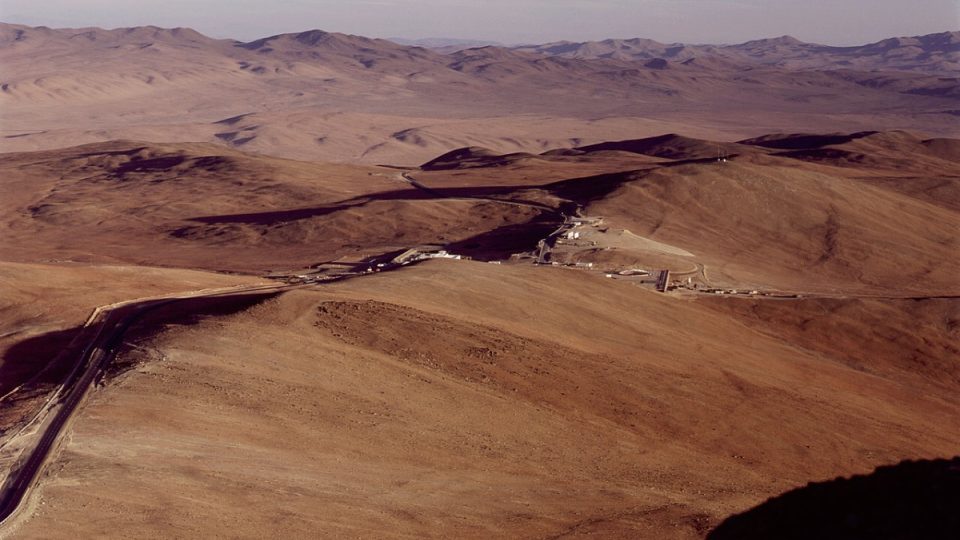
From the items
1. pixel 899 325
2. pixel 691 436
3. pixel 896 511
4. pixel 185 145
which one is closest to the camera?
pixel 896 511

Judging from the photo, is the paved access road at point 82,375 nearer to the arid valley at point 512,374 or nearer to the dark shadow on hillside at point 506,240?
the arid valley at point 512,374

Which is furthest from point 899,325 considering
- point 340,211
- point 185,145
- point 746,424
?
point 185,145

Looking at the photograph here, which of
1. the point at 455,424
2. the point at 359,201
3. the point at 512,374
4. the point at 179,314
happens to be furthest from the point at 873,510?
the point at 359,201

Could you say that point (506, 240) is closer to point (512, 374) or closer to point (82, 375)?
point (512, 374)

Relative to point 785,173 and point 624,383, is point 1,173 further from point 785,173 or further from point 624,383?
point 624,383

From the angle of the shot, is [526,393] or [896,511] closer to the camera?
[896,511]

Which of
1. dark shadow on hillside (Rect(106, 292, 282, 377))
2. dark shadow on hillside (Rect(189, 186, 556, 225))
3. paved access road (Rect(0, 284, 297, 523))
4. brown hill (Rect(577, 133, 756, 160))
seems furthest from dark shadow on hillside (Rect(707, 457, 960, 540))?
brown hill (Rect(577, 133, 756, 160))

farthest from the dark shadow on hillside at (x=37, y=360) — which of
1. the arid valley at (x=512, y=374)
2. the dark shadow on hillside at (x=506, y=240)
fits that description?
the dark shadow on hillside at (x=506, y=240)

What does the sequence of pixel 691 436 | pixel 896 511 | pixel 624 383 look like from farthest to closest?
pixel 624 383, pixel 691 436, pixel 896 511
